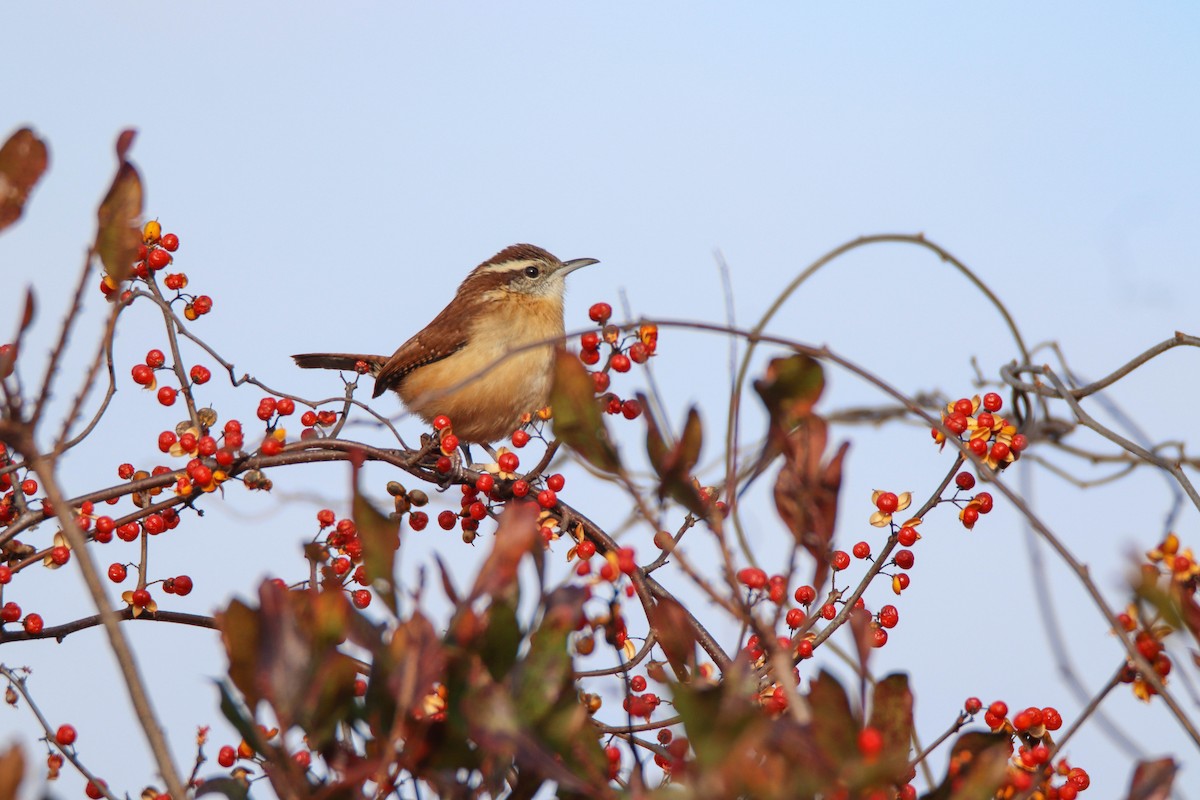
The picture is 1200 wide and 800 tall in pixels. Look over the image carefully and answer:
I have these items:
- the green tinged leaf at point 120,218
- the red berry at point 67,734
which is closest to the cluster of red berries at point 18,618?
the red berry at point 67,734

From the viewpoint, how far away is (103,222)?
5.69 ft

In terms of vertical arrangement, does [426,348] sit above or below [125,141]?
above

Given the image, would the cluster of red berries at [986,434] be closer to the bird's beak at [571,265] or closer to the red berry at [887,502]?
the red berry at [887,502]

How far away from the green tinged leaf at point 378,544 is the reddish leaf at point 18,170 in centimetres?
63

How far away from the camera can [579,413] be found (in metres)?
1.54

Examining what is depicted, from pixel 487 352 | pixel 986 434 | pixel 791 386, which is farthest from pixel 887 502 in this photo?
pixel 487 352

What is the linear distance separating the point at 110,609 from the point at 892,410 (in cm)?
398

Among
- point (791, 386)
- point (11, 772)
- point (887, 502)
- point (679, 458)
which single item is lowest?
point (11, 772)

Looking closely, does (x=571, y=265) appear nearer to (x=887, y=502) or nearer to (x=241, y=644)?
(x=887, y=502)

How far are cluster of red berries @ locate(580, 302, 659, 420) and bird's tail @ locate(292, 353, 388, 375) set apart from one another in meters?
4.01

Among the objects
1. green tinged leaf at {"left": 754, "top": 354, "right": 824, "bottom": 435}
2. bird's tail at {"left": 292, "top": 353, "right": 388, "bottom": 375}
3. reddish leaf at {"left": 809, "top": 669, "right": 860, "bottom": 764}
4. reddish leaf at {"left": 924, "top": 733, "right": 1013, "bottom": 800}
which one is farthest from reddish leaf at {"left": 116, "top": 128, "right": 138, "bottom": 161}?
bird's tail at {"left": 292, "top": 353, "right": 388, "bottom": 375}

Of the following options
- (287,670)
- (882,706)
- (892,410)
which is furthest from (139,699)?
(892,410)

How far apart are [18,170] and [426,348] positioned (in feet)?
14.3

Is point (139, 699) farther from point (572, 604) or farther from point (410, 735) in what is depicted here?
point (572, 604)
